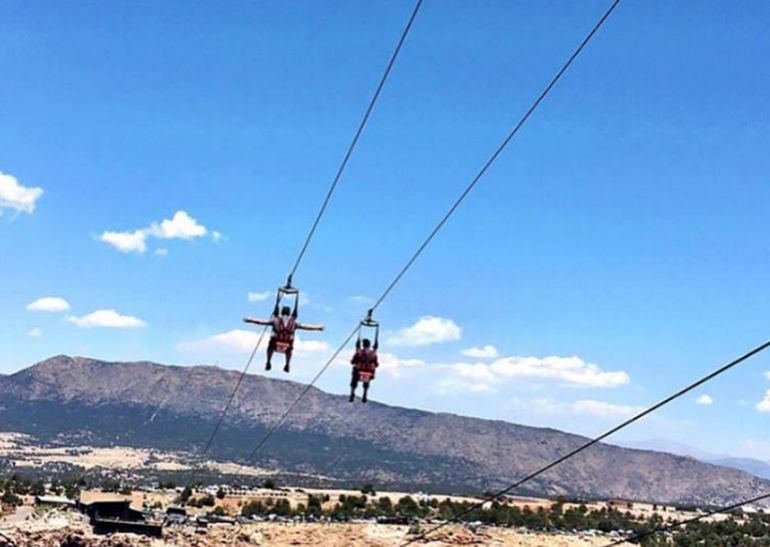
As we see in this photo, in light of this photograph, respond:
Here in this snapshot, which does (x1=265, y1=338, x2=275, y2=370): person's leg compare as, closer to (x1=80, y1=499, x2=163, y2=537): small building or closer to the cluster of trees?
(x1=80, y1=499, x2=163, y2=537): small building

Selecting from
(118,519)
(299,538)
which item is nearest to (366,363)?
(299,538)

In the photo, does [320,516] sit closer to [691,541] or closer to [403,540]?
[403,540]

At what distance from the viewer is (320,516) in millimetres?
95312

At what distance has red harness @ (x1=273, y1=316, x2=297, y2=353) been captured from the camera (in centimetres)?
3278

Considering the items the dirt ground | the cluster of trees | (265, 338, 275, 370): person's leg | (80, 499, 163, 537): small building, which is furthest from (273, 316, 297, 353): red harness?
the cluster of trees

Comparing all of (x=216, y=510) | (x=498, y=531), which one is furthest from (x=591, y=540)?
(x=216, y=510)

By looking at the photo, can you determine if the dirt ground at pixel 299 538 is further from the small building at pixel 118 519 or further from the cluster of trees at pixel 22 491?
the cluster of trees at pixel 22 491

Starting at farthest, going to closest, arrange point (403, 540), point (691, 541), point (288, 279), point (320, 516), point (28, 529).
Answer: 1. point (320, 516)
2. point (691, 541)
3. point (403, 540)
4. point (28, 529)
5. point (288, 279)

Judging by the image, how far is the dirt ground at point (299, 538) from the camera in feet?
228

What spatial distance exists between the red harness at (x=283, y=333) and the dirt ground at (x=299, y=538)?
140 feet

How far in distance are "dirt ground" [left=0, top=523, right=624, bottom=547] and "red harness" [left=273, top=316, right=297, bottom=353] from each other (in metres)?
42.6

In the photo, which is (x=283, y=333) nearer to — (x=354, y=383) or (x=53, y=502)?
(x=354, y=383)

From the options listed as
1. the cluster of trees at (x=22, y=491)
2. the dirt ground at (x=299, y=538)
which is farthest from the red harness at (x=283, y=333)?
the cluster of trees at (x=22, y=491)

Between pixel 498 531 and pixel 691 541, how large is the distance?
1941 centimetres
